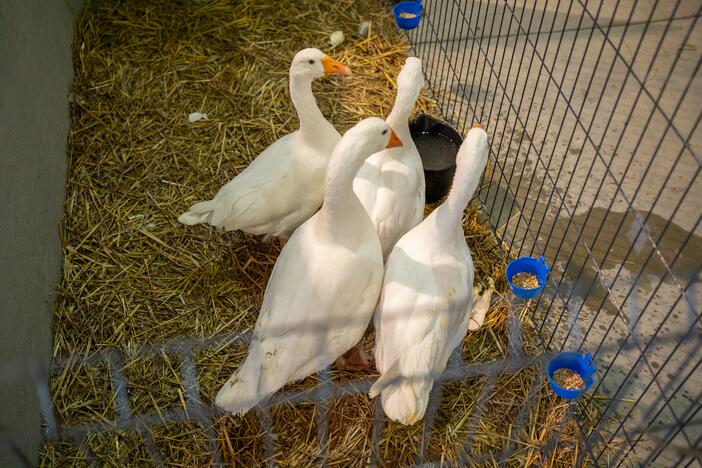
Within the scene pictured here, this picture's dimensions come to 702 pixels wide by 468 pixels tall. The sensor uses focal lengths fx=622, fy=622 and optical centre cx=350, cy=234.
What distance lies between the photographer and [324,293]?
195 centimetres

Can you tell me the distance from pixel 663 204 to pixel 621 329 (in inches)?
29.4

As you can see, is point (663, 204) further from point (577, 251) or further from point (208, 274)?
point (208, 274)

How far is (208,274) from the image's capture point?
251cm

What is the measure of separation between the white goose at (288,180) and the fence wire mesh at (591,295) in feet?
1.48

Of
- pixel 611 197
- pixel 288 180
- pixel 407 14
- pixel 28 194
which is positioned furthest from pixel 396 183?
pixel 407 14

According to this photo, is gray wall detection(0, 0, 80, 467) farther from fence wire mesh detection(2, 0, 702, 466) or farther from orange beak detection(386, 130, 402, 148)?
orange beak detection(386, 130, 402, 148)

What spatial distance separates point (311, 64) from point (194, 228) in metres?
0.86

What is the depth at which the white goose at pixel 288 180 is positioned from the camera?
2.33 meters

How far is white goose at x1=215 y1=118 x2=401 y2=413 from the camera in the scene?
192 centimetres

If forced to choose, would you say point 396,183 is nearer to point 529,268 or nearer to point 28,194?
point 529,268

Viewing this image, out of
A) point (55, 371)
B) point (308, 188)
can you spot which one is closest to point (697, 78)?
point (308, 188)

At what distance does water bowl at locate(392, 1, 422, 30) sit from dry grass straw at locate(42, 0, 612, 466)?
0.15 meters

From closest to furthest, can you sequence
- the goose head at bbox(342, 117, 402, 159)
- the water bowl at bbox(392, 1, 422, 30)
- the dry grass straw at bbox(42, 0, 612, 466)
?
the goose head at bbox(342, 117, 402, 159)
the dry grass straw at bbox(42, 0, 612, 466)
the water bowl at bbox(392, 1, 422, 30)

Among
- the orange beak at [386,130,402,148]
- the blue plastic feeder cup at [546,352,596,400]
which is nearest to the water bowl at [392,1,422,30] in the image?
the orange beak at [386,130,402,148]
